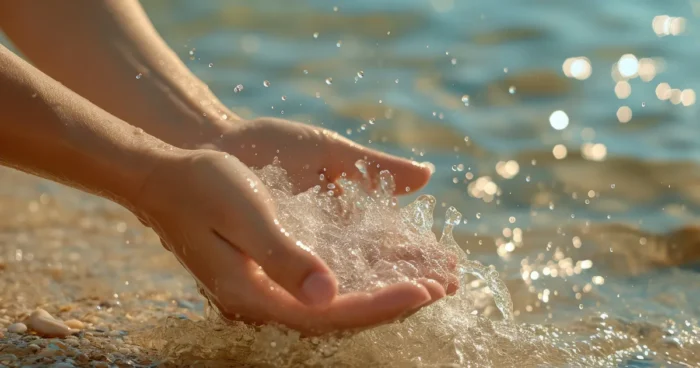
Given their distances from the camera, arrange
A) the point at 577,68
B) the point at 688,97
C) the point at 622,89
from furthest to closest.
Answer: the point at 577,68, the point at 622,89, the point at 688,97

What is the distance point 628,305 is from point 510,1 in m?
4.06

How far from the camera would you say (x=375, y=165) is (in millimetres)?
2826

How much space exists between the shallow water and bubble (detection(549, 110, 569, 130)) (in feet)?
0.13

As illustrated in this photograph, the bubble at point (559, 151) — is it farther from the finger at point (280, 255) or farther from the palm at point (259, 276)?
the finger at point (280, 255)

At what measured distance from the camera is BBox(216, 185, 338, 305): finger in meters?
2.08

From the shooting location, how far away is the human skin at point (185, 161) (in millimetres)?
2154

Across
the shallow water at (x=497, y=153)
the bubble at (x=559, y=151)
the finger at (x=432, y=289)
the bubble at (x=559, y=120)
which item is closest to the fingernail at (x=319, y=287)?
the finger at (x=432, y=289)

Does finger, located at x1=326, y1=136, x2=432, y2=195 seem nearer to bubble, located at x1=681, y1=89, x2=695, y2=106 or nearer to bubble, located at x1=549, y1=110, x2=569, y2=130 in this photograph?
bubble, located at x1=549, y1=110, x2=569, y2=130

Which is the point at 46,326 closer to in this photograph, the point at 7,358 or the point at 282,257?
the point at 7,358

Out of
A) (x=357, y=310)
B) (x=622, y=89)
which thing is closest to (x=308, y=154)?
(x=357, y=310)

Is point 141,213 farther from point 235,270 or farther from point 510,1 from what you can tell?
point 510,1

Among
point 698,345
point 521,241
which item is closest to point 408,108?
point 521,241

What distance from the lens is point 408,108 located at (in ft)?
17.2

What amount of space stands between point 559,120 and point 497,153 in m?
0.64
